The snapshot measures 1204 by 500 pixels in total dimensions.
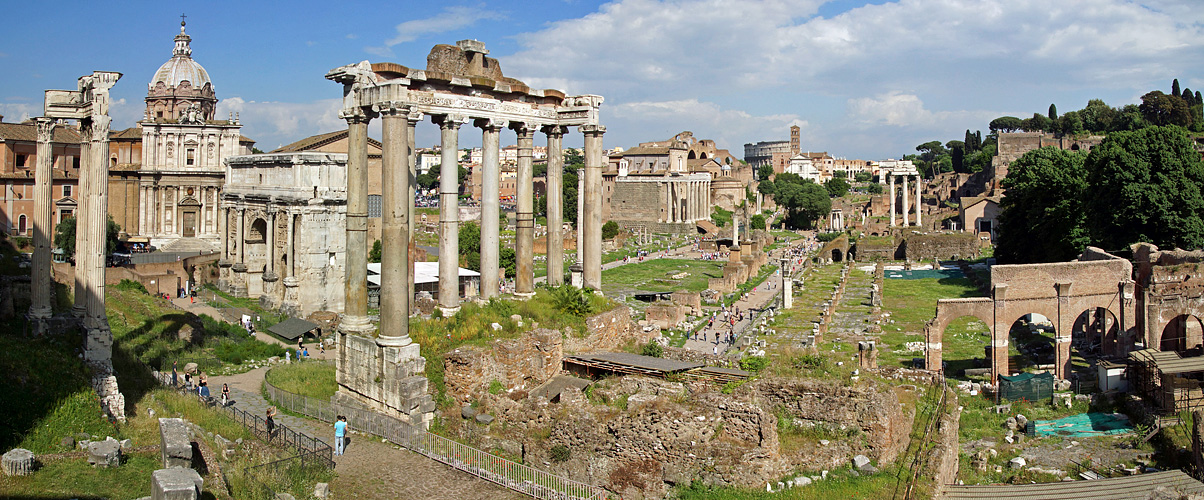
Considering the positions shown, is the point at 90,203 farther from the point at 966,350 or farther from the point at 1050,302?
the point at 966,350

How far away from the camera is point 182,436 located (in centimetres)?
1139

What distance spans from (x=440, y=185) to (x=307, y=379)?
17.7 feet

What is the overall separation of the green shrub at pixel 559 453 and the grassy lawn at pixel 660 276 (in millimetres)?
32717

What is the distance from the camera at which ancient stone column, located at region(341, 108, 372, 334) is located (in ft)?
52.1

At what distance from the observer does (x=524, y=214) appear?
743 inches

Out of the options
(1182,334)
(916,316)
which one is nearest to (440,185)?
(1182,334)

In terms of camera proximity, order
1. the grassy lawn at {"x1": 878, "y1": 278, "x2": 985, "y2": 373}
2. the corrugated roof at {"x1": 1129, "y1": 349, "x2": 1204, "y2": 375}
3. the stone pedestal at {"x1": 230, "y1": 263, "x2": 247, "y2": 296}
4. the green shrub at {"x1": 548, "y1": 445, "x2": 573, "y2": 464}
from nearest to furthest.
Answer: the green shrub at {"x1": 548, "y1": 445, "x2": 573, "y2": 464}, the corrugated roof at {"x1": 1129, "y1": 349, "x2": 1204, "y2": 375}, the grassy lawn at {"x1": 878, "y1": 278, "x2": 985, "y2": 373}, the stone pedestal at {"x1": 230, "y1": 263, "x2": 247, "y2": 296}

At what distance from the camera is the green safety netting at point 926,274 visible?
5556cm

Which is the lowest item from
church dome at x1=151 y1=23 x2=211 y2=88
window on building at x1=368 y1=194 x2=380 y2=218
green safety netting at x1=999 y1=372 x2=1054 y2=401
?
green safety netting at x1=999 y1=372 x2=1054 y2=401

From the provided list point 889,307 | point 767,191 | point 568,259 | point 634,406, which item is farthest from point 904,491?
point 767,191

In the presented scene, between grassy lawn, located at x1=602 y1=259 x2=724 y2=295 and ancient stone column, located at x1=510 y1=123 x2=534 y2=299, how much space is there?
2679cm

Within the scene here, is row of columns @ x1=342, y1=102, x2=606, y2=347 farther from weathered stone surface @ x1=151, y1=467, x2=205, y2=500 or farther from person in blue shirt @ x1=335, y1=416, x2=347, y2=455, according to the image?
weathered stone surface @ x1=151, y1=467, x2=205, y2=500

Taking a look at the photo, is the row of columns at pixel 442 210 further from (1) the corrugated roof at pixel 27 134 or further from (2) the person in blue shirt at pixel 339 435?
(1) the corrugated roof at pixel 27 134

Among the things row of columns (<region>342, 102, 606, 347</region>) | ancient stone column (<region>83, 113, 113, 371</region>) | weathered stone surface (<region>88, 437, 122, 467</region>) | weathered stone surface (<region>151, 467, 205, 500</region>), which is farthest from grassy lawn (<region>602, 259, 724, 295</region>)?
weathered stone surface (<region>151, 467, 205, 500</region>)
